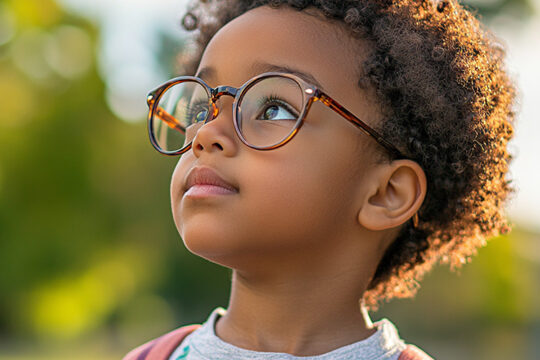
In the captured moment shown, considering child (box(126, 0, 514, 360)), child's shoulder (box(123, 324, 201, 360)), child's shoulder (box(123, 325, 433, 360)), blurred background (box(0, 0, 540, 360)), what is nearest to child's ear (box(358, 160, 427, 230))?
child (box(126, 0, 514, 360))

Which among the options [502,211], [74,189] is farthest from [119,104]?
[502,211]

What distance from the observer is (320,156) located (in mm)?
1716

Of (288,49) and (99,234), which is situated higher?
(288,49)

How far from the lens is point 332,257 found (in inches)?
71.9

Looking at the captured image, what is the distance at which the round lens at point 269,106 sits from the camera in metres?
1.69

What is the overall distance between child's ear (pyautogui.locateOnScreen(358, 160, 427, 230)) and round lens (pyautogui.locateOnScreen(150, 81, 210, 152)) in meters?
0.56

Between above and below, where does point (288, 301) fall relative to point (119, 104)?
above

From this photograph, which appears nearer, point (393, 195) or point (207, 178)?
point (207, 178)

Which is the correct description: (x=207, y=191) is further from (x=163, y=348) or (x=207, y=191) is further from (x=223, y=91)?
(x=163, y=348)

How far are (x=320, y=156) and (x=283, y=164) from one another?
0.12 metres

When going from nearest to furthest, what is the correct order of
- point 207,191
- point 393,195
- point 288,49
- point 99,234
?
point 207,191
point 288,49
point 393,195
point 99,234

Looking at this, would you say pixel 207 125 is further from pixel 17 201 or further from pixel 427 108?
pixel 17 201

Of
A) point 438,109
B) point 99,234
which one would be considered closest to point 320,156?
point 438,109

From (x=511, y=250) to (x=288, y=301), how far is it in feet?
41.3
